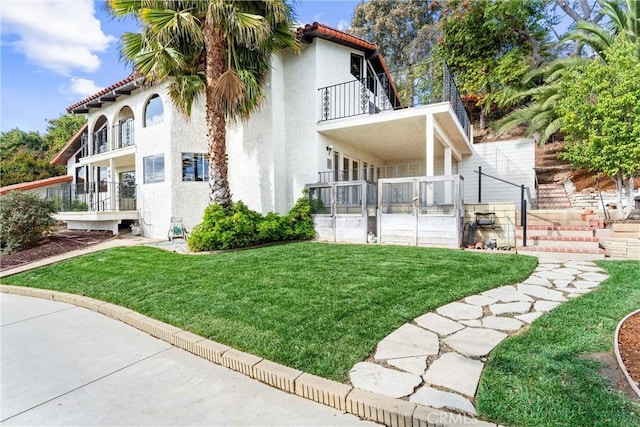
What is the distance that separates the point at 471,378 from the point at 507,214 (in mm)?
6819

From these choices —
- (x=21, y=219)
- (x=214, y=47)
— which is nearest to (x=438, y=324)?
(x=214, y=47)

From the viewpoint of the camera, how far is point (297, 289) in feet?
14.6

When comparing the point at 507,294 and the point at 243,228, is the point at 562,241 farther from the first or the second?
the point at 243,228

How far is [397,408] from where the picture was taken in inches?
80.4

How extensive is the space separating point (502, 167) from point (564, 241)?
28.4ft

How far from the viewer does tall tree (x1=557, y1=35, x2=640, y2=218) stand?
8.23 metres

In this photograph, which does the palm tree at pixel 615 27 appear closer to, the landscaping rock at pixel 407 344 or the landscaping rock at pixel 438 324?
the landscaping rock at pixel 438 324

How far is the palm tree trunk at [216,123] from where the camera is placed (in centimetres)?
848

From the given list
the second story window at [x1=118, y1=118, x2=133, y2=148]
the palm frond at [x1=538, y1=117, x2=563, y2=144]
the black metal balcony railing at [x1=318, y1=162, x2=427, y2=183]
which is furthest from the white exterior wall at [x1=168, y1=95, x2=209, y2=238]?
the palm frond at [x1=538, y1=117, x2=563, y2=144]

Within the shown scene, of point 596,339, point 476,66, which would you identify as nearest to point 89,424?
point 596,339

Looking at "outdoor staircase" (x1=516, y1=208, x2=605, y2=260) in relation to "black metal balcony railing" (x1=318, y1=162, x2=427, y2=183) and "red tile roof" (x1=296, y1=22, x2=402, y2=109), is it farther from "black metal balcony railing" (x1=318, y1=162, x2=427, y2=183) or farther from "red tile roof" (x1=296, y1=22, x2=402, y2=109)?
"red tile roof" (x1=296, y1=22, x2=402, y2=109)

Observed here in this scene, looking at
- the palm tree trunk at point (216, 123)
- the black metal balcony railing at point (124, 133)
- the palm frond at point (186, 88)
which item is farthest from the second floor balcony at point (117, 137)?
the palm tree trunk at point (216, 123)

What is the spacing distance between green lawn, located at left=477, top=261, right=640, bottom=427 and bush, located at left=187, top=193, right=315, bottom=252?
6.89 meters

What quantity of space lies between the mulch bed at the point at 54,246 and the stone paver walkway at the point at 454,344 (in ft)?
33.0
